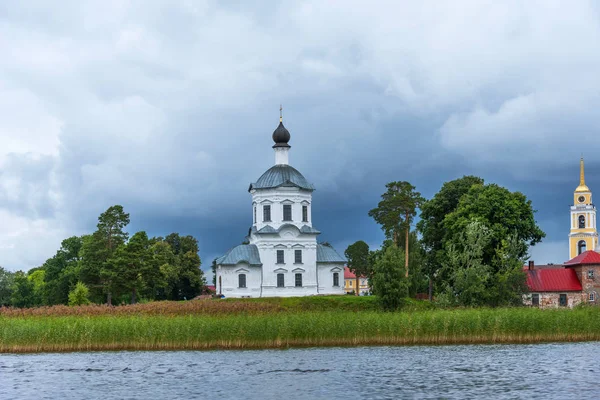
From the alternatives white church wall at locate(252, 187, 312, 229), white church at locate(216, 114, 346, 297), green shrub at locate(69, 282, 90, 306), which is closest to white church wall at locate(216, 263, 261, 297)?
white church at locate(216, 114, 346, 297)

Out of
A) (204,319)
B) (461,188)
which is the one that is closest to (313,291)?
(461,188)

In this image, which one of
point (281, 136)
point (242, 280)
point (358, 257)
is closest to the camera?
point (242, 280)

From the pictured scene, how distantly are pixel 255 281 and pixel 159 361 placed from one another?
152 feet

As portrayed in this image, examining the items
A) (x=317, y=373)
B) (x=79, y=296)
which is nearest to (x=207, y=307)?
(x=79, y=296)

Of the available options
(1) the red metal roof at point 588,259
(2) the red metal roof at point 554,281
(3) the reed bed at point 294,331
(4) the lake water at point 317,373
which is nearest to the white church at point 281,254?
(2) the red metal roof at point 554,281

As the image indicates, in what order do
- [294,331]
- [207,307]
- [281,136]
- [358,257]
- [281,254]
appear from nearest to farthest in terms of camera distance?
[294,331] < [207,307] < [281,254] < [281,136] < [358,257]

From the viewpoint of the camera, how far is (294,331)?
1512 inches

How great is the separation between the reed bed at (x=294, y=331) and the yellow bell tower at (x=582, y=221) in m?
106

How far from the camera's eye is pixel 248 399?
26.0 m

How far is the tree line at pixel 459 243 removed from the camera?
5528 cm

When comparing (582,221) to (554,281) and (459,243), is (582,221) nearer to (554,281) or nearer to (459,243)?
(554,281)

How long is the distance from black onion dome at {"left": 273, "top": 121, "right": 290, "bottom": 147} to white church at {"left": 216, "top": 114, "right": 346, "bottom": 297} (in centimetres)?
A: 236

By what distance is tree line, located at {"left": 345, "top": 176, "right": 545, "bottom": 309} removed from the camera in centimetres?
5528

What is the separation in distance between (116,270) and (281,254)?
1606 cm
